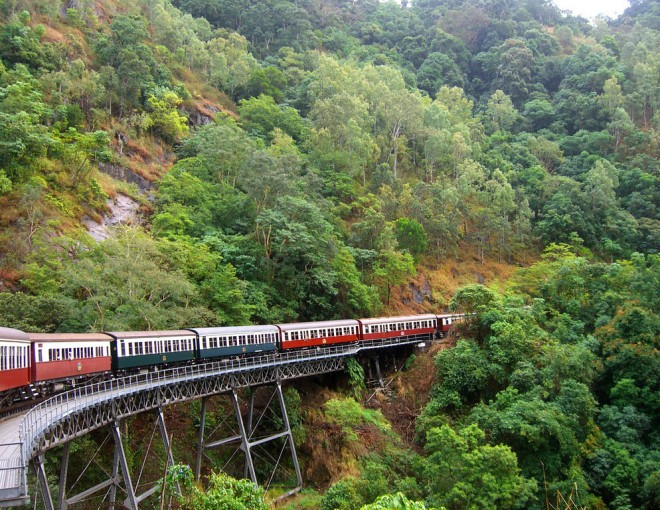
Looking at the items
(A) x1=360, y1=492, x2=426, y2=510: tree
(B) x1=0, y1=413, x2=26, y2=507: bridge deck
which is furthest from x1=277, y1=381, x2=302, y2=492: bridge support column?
(A) x1=360, y1=492, x2=426, y2=510: tree

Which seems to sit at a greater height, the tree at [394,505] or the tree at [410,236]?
the tree at [410,236]

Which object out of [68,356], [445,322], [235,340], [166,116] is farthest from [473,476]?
[166,116]

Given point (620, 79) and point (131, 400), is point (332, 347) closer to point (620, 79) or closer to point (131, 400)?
point (131, 400)

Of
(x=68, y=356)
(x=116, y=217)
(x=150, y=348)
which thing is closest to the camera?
(x=68, y=356)

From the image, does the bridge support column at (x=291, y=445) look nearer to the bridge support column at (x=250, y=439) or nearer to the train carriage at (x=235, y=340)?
the bridge support column at (x=250, y=439)

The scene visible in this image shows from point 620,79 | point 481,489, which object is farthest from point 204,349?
point 620,79

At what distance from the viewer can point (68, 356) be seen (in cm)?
2162

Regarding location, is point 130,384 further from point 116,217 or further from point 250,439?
point 116,217

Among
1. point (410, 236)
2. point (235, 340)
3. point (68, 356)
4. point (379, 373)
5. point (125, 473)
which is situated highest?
point (410, 236)

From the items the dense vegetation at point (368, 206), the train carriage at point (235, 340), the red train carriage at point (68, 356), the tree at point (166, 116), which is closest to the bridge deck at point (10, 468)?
the red train carriage at point (68, 356)

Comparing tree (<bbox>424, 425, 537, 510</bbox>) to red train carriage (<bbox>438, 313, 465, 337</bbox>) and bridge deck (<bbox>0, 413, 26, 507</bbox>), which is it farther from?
red train carriage (<bbox>438, 313, 465, 337</bbox>)

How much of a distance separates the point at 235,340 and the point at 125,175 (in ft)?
75.2

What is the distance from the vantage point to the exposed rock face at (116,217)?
1586 inches

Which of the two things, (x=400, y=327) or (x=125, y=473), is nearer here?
(x=125, y=473)
